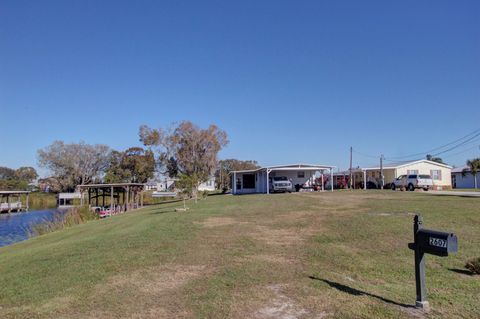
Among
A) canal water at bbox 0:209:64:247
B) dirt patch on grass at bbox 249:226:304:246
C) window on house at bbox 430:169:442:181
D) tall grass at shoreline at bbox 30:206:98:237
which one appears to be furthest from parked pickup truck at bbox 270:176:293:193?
dirt patch on grass at bbox 249:226:304:246

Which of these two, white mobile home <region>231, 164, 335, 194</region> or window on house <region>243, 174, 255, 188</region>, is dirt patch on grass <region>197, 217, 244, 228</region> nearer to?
white mobile home <region>231, 164, 335, 194</region>

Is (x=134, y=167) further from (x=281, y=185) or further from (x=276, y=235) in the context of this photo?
(x=276, y=235)

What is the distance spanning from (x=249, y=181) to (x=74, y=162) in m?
44.7

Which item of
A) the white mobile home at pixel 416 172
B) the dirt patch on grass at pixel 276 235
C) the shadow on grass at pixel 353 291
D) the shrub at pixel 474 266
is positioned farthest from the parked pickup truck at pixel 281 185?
the shadow on grass at pixel 353 291

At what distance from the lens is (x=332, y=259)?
310 inches

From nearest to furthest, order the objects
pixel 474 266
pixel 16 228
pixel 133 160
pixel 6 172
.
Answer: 1. pixel 474 266
2. pixel 16 228
3. pixel 133 160
4. pixel 6 172

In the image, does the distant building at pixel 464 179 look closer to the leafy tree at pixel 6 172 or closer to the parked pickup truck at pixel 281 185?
the parked pickup truck at pixel 281 185

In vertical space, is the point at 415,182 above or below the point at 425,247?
above

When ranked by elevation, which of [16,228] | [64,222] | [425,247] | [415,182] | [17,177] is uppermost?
[17,177]

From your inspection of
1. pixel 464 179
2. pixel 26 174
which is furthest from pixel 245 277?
pixel 26 174

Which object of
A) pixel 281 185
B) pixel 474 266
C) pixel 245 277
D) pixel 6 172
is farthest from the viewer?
pixel 6 172

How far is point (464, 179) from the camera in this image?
52969mm

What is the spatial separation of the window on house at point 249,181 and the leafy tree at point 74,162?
139 ft

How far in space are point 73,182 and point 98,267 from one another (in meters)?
75.3
